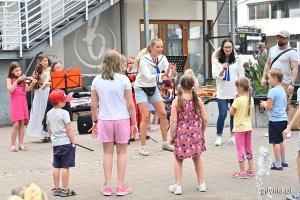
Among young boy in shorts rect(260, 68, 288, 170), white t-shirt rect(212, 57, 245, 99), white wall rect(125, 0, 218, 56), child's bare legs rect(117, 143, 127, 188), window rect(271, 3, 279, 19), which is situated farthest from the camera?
window rect(271, 3, 279, 19)

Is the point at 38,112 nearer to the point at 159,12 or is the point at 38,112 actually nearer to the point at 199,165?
the point at 199,165

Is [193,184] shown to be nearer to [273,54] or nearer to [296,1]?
[273,54]

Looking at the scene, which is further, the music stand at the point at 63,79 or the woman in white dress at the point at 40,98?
the woman in white dress at the point at 40,98

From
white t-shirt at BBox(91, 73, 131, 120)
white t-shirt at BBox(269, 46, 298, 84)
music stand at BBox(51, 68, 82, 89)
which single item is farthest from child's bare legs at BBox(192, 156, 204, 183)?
music stand at BBox(51, 68, 82, 89)

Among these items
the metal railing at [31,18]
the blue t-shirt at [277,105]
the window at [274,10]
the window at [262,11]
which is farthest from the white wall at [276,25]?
the blue t-shirt at [277,105]

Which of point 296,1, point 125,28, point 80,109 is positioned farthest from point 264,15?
point 80,109

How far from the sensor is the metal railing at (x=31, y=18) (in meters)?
12.5

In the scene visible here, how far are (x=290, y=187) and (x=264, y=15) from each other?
3777 centimetres

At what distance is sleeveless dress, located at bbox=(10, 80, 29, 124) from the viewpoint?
9.16m

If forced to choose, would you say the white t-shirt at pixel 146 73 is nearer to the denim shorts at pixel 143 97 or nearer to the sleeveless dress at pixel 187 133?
the denim shorts at pixel 143 97

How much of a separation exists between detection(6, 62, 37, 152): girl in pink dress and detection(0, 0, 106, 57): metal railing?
3.11 meters

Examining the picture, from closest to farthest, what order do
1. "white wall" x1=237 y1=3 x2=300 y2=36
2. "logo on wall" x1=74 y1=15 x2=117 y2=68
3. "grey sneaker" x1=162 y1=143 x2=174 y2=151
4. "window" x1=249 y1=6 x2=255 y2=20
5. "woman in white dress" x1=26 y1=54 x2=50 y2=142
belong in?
"grey sneaker" x1=162 y1=143 x2=174 y2=151, "woman in white dress" x1=26 y1=54 x2=50 y2=142, "logo on wall" x1=74 y1=15 x2=117 y2=68, "white wall" x1=237 y1=3 x2=300 y2=36, "window" x1=249 y1=6 x2=255 y2=20

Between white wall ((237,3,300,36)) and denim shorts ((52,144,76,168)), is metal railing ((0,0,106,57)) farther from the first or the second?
white wall ((237,3,300,36))

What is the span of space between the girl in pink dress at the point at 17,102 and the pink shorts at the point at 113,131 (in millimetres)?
A: 3481
